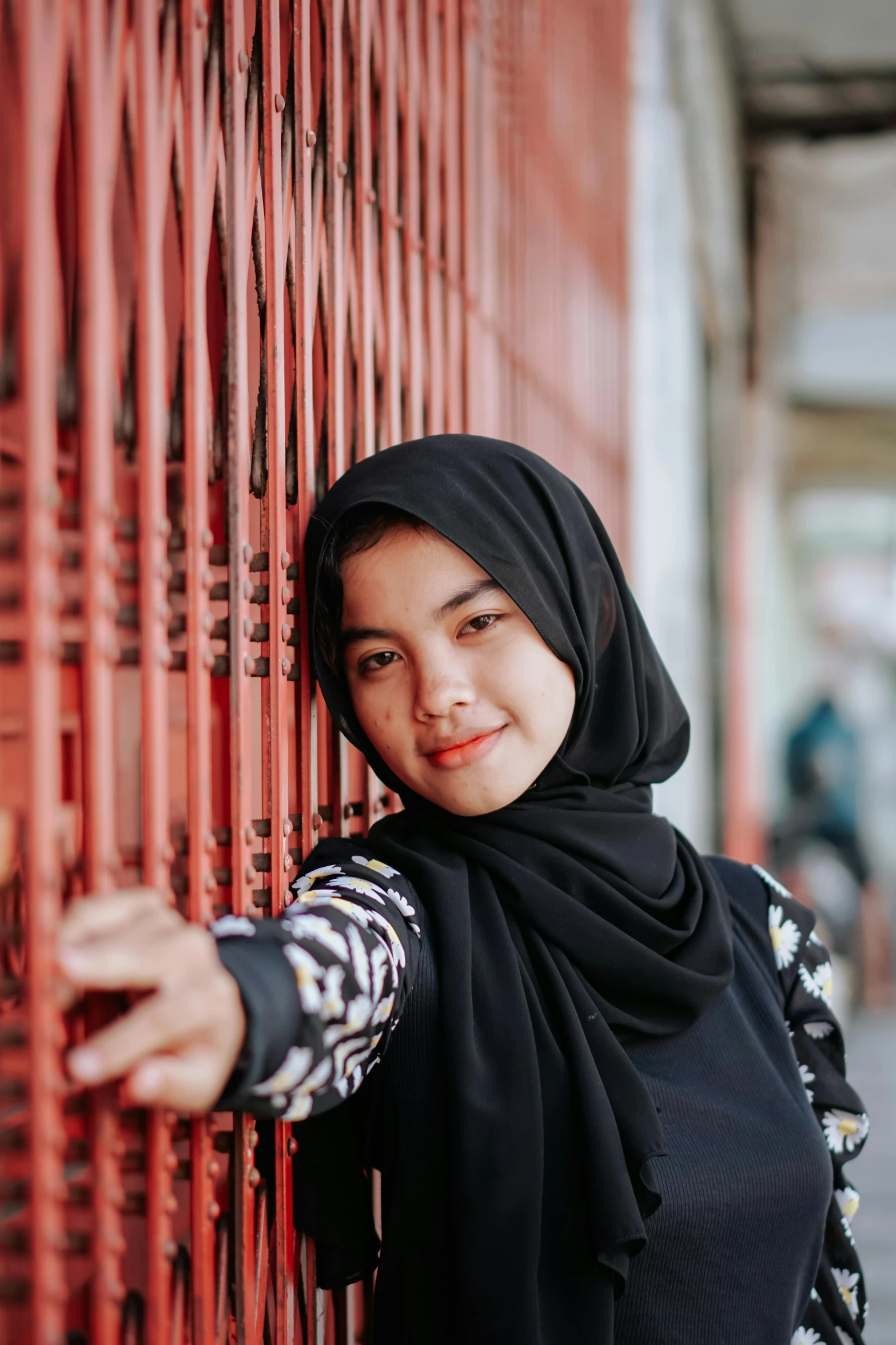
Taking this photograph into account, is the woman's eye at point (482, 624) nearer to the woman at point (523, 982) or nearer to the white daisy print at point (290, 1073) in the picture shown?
the woman at point (523, 982)

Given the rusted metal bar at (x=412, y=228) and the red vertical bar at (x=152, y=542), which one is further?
the rusted metal bar at (x=412, y=228)

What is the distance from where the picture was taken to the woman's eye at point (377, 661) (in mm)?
1150

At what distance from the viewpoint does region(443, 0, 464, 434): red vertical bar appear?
5.98 feet

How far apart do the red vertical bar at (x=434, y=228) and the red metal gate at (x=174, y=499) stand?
74 millimetres

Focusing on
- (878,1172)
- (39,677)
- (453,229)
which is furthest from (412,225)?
(878,1172)

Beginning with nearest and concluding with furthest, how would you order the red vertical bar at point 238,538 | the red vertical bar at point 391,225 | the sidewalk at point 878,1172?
the red vertical bar at point 238,538 → the red vertical bar at point 391,225 → the sidewalk at point 878,1172

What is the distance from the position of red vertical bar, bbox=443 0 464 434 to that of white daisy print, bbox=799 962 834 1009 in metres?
0.95

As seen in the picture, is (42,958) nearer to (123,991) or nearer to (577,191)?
(123,991)

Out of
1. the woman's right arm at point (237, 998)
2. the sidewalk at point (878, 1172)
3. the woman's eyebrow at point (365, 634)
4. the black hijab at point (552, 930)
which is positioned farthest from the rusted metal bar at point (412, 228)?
the sidewalk at point (878, 1172)

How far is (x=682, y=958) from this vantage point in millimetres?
1268

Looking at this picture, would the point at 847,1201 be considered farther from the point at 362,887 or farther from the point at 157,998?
the point at 157,998

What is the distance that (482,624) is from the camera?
3.70ft

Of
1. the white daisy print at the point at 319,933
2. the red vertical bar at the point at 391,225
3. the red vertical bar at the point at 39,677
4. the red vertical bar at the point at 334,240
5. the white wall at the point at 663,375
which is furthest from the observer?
the white wall at the point at 663,375

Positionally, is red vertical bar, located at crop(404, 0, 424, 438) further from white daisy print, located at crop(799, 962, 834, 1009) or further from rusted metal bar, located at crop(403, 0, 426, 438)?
white daisy print, located at crop(799, 962, 834, 1009)
